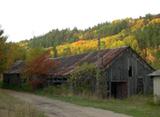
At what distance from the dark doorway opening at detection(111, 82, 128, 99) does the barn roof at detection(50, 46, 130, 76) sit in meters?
2.82

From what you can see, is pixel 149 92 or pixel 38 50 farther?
pixel 38 50

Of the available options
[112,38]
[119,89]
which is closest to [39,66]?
[119,89]

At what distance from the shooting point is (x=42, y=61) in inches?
2083

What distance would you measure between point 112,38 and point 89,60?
291ft

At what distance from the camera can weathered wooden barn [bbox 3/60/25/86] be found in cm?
6153

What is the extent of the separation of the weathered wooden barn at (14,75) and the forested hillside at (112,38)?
37.4 ft

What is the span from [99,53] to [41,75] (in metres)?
8.91

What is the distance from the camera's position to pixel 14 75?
213 ft

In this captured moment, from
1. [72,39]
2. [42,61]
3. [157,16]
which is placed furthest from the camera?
[72,39]

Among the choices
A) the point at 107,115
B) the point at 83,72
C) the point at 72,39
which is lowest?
the point at 107,115

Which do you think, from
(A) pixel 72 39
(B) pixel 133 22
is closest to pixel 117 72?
(B) pixel 133 22

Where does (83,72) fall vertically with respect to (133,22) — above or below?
below

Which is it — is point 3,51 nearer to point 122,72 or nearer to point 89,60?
point 89,60

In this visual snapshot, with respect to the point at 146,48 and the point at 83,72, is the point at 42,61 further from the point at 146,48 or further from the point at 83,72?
the point at 146,48
